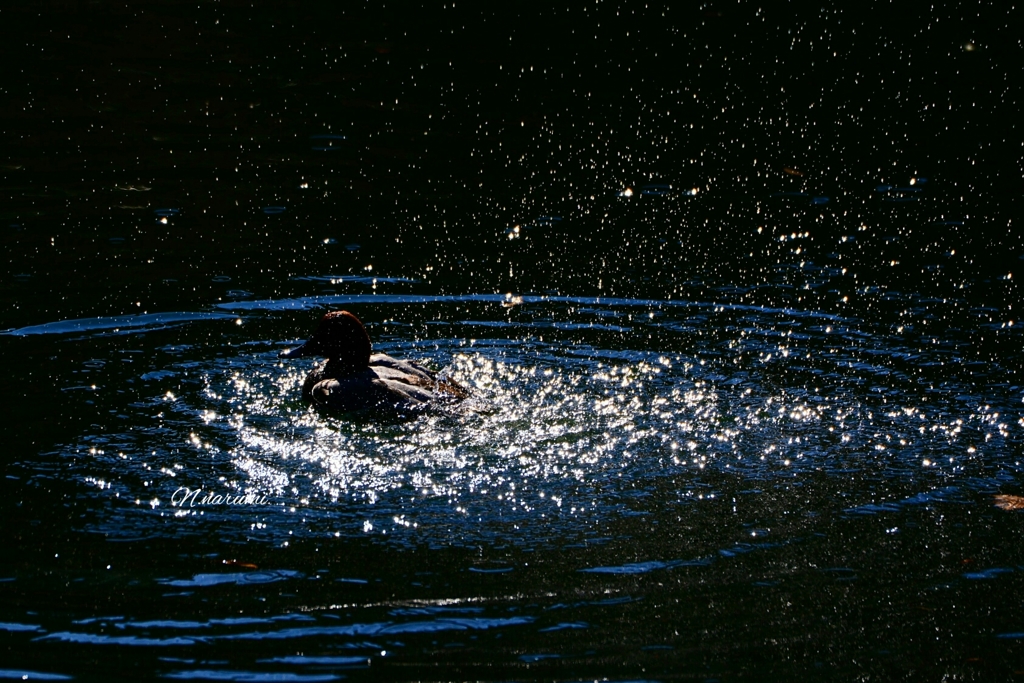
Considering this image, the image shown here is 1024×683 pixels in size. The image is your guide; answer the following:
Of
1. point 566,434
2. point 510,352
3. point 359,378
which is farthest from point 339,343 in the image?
point 566,434

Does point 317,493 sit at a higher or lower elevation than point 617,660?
higher

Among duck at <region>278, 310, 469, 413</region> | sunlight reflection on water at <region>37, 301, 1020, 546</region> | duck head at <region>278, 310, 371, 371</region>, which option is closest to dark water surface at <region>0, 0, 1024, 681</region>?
sunlight reflection on water at <region>37, 301, 1020, 546</region>

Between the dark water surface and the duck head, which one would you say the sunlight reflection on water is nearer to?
the dark water surface

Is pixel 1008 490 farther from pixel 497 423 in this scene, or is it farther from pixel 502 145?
pixel 502 145

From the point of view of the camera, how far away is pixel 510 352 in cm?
947

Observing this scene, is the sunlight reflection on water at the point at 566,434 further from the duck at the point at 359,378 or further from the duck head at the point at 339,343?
the duck head at the point at 339,343

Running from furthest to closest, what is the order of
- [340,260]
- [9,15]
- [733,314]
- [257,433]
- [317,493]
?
[9,15], [340,260], [733,314], [257,433], [317,493]

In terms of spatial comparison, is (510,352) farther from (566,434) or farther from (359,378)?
(566,434)

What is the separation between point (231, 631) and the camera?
229 inches

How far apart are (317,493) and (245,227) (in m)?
5.16

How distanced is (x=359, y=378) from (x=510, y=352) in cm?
134

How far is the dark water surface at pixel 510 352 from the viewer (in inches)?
239

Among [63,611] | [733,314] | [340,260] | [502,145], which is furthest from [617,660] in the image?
[502,145]

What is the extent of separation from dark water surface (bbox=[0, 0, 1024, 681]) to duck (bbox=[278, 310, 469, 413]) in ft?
0.57
